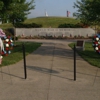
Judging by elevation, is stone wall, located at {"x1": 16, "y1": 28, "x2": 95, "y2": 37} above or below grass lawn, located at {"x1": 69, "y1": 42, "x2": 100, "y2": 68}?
above

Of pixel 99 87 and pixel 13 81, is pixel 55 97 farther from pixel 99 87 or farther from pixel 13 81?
pixel 13 81

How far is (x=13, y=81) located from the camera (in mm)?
7117

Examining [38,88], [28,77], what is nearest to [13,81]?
[28,77]

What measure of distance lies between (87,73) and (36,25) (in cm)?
3162

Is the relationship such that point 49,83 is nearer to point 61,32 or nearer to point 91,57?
point 91,57

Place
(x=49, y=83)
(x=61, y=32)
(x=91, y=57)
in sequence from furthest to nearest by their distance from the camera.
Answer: (x=61, y=32), (x=91, y=57), (x=49, y=83)

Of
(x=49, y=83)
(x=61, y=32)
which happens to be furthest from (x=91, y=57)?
(x=61, y=32)

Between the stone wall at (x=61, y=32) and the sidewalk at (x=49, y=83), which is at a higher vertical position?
the stone wall at (x=61, y=32)

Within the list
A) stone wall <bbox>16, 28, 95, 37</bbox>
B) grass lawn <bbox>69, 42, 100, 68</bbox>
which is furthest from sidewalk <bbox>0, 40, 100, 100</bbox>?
stone wall <bbox>16, 28, 95, 37</bbox>

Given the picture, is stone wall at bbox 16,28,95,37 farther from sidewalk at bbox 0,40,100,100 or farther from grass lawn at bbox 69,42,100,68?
sidewalk at bbox 0,40,100,100

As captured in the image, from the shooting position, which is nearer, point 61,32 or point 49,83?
point 49,83

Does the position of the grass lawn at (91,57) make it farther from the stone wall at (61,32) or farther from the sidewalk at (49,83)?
the stone wall at (61,32)

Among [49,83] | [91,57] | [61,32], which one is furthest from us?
[61,32]

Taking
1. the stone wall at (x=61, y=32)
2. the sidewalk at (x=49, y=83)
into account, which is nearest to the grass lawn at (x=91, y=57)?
the sidewalk at (x=49, y=83)
